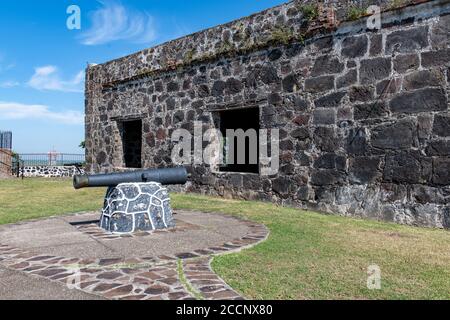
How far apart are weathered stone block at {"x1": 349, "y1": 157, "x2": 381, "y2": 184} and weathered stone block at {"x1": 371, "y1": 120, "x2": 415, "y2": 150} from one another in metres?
0.27

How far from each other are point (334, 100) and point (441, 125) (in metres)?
1.84

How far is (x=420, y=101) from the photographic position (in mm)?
6098

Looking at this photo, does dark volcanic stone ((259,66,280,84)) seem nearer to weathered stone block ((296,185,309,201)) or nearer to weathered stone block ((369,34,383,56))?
weathered stone block ((369,34,383,56))

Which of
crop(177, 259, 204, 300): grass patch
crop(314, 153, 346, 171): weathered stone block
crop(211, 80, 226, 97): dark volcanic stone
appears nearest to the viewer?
crop(177, 259, 204, 300): grass patch

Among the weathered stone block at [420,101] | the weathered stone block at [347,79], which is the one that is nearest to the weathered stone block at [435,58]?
the weathered stone block at [420,101]

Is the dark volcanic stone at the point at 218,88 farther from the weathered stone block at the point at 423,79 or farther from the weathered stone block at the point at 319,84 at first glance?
the weathered stone block at the point at 423,79

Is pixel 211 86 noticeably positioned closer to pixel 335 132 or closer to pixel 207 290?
pixel 335 132

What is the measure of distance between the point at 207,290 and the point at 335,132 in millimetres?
4773

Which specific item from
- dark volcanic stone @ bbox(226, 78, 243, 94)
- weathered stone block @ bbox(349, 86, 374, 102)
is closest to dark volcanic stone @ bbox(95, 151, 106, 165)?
dark volcanic stone @ bbox(226, 78, 243, 94)

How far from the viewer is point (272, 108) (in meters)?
8.16

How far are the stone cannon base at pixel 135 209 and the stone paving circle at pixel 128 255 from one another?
166 mm

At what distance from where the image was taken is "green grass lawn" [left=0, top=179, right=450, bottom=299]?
10.4 ft

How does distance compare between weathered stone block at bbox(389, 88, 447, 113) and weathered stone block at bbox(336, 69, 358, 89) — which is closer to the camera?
weathered stone block at bbox(389, 88, 447, 113)
